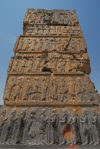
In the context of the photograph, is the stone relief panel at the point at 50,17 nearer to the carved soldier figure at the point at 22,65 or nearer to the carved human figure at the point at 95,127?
the carved soldier figure at the point at 22,65

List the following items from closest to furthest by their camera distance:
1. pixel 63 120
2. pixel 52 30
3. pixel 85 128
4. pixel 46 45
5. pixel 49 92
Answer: pixel 85 128 < pixel 63 120 < pixel 49 92 < pixel 46 45 < pixel 52 30

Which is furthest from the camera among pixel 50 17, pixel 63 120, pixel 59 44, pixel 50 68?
pixel 50 17

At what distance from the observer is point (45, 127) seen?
3.48 m

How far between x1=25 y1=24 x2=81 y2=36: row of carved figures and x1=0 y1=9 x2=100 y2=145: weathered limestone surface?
51mm

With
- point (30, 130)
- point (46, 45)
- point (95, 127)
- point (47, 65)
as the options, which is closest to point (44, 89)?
point (47, 65)

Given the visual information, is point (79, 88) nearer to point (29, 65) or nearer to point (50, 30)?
point (29, 65)

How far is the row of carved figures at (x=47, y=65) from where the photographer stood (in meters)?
4.80

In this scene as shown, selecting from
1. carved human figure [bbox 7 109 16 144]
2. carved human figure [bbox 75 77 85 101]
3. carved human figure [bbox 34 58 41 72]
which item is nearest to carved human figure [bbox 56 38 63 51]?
carved human figure [bbox 34 58 41 72]

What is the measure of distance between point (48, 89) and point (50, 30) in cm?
363

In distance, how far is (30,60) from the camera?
511cm

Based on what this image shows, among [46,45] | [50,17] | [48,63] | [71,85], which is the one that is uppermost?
[50,17]

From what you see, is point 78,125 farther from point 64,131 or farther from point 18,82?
point 18,82

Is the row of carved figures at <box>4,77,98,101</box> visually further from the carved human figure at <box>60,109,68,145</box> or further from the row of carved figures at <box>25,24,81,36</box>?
the row of carved figures at <box>25,24,81,36</box>

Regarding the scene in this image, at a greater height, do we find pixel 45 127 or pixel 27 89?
pixel 27 89
